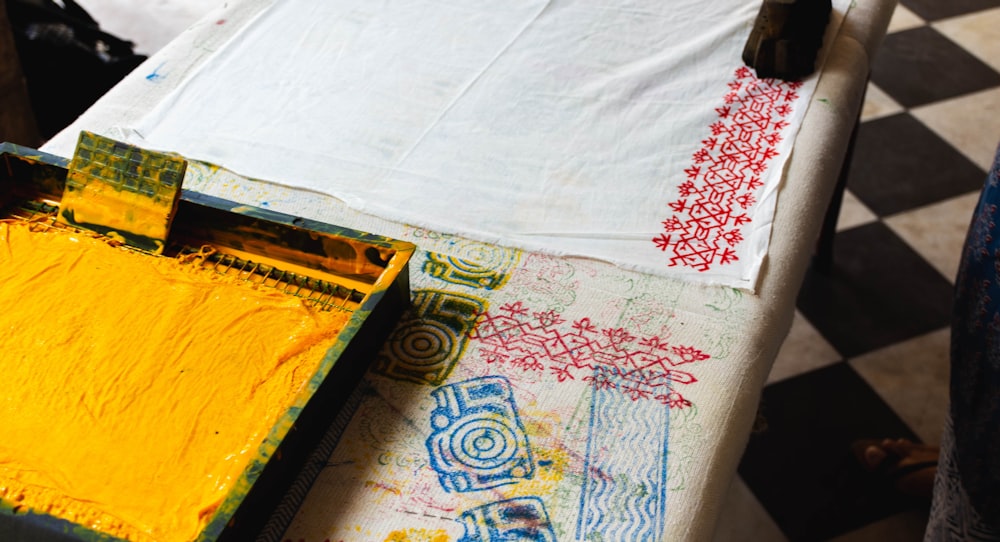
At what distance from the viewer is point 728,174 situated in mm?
920

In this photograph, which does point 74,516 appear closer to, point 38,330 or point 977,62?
point 38,330

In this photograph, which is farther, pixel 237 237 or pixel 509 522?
pixel 237 237

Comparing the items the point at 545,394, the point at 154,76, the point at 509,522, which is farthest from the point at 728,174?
the point at 154,76

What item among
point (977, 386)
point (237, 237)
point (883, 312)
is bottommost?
point (883, 312)

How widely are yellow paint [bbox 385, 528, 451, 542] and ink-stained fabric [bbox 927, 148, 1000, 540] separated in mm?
557

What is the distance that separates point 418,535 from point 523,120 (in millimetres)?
541

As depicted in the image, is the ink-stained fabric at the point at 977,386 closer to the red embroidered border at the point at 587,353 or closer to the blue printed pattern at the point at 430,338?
the red embroidered border at the point at 587,353

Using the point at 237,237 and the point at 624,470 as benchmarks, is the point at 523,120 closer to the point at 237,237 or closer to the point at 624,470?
the point at 237,237

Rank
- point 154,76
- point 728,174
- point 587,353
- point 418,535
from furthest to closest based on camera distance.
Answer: point 154,76
point 728,174
point 587,353
point 418,535

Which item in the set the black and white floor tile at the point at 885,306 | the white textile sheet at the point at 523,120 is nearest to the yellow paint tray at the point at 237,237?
the white textile sheet at the point at 523,120

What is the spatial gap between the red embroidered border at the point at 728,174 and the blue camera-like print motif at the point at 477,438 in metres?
0.25

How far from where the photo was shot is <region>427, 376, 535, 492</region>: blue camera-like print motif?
662mm

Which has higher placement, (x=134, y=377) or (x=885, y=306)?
(x=134, y=377)

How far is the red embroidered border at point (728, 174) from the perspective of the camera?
845 mm
